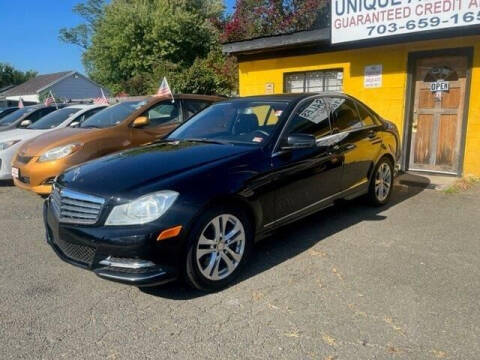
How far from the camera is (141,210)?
301 centimetres

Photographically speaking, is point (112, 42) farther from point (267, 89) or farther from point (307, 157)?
point (307, 157)

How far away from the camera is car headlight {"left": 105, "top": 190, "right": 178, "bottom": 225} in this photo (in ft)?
9.81

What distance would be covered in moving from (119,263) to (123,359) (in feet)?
2.27

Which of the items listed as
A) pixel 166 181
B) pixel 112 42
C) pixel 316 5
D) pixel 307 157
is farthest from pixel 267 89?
pixel 112 42

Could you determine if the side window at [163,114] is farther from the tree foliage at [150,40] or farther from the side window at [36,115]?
the tree foliage at [150,40]

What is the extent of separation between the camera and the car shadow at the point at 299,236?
345 centimetres

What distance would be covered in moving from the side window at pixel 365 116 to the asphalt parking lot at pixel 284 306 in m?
1.49

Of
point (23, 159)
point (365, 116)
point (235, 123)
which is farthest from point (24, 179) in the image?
point (365, 116)

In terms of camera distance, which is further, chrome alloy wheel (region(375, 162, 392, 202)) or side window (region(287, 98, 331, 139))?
chrome alloy wheel (region(375, 162, 392, 202))

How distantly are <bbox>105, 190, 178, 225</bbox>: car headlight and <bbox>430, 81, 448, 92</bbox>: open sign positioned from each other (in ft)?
19.8

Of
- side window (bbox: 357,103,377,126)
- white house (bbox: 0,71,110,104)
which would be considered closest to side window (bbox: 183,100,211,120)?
side window (bbox: 357,103,377,126)

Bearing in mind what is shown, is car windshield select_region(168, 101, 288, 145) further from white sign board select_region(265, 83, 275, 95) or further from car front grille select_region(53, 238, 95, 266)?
white sign board select_region(265, 83, 275, 95)

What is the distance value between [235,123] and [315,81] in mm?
4914

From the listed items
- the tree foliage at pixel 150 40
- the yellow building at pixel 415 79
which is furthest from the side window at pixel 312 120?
the tree foliage at pixel 150 40
